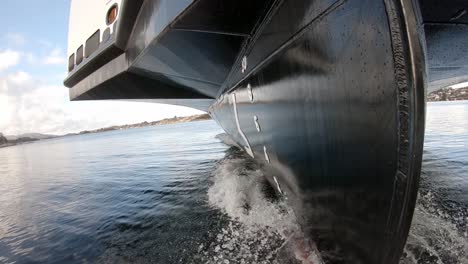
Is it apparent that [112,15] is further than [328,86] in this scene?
Yes

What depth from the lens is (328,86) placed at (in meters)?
1.94

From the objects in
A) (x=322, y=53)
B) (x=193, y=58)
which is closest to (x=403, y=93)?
(x=322, y=53)

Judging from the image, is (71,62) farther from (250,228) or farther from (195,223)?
(250,228)

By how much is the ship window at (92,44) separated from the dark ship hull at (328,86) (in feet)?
2.15

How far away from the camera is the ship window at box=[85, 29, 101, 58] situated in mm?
4532

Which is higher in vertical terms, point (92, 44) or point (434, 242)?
point (92, 44)

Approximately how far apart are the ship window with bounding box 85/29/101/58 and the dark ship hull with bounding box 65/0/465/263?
654mm

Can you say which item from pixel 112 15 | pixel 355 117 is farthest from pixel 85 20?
pixel 355 117

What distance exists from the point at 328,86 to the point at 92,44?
13.8 ft

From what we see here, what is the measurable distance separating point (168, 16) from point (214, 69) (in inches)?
62.7

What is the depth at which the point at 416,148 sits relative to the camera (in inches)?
60.9

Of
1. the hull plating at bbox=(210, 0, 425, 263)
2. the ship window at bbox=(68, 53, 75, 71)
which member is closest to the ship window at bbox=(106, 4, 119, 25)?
the ship window at bbox=(68, 53, 75, 71)

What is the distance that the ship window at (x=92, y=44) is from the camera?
453cm

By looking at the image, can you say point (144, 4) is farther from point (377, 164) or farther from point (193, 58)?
point (377, 164)
